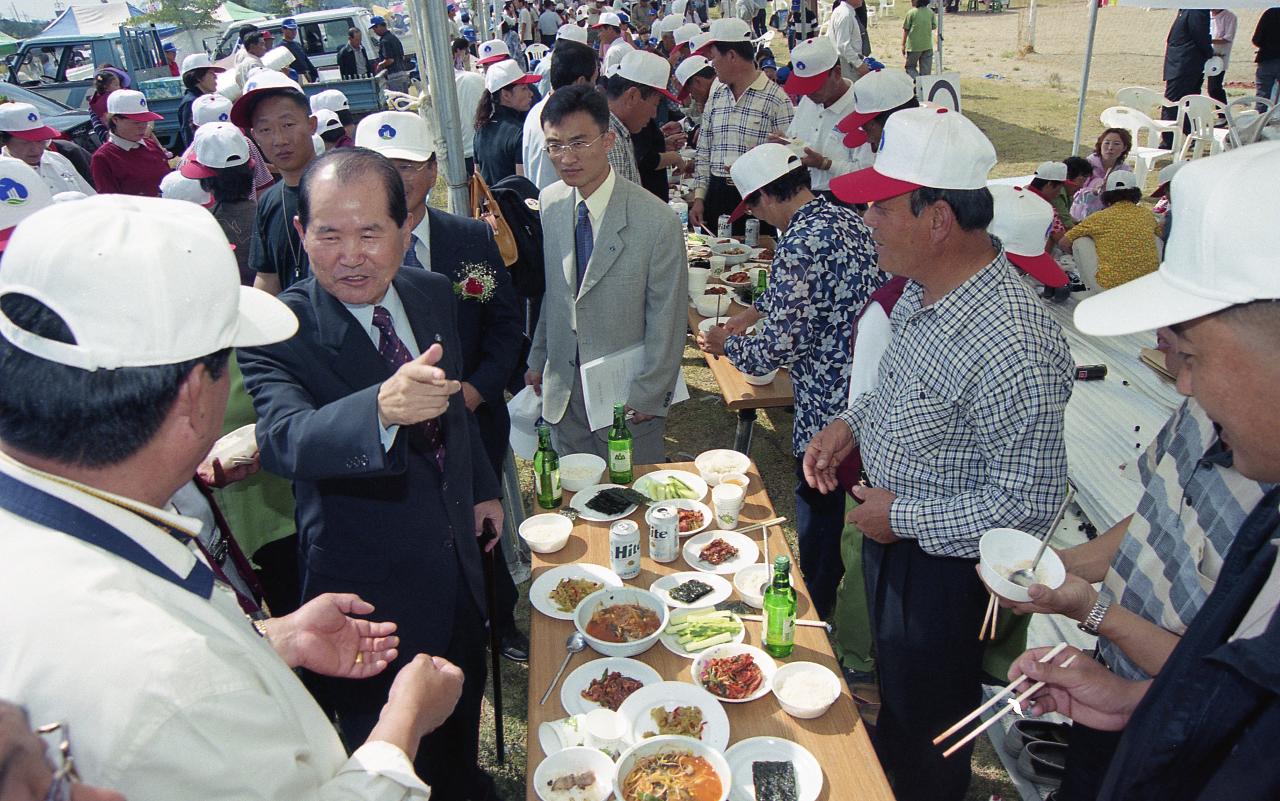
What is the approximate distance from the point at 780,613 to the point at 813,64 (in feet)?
19.0

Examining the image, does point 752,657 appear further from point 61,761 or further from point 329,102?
point 329,102

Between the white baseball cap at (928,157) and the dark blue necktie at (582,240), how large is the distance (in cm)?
151

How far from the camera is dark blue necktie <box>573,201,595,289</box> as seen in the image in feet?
12.2

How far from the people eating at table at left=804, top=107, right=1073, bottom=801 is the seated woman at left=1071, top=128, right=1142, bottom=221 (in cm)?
663

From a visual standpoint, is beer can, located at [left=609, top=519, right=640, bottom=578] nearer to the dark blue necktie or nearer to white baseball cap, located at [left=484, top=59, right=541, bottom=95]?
the dark blue necktie

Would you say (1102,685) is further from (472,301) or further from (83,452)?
(472,301)

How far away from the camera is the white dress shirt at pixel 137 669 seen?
1.02 meters

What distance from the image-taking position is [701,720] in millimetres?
2113

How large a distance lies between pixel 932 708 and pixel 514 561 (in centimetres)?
250

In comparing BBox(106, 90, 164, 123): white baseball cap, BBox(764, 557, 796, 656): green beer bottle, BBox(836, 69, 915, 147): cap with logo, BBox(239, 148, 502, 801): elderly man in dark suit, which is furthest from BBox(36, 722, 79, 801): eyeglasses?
BBox(106, 90, 164, 123): white baseball cap

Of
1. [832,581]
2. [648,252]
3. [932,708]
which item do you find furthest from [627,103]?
[932,708]

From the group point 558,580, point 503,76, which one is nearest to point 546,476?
point 558,580

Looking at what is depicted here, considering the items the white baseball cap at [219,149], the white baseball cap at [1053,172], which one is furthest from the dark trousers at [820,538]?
the white baseball cap at [1053,172]

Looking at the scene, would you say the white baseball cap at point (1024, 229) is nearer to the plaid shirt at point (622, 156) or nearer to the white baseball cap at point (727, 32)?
the plaid shirt at point (622, 156)
